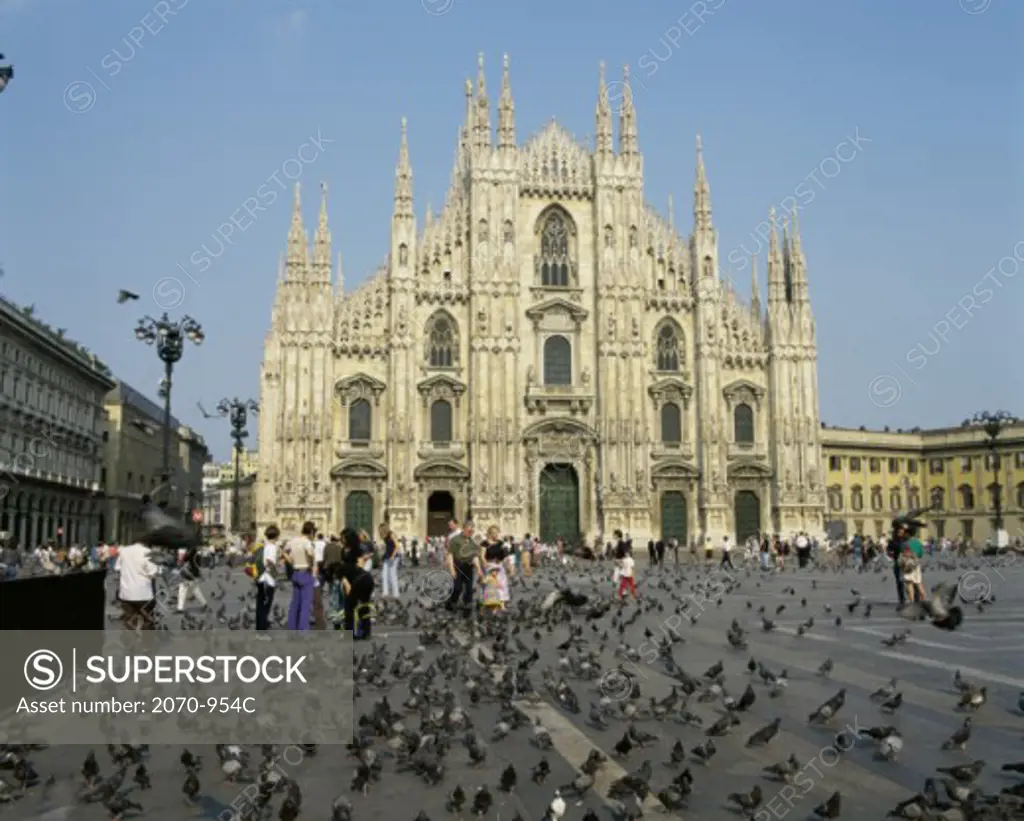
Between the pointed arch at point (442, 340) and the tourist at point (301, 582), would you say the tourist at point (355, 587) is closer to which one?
the tourist at point (301, 582)

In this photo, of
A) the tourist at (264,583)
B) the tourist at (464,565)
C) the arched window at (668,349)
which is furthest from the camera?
the arched window at (668,349)

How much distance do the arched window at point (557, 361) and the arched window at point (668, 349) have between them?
405 cm

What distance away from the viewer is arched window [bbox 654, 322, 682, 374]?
1779 inches

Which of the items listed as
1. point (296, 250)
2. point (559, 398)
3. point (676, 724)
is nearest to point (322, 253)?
point (296, 250)

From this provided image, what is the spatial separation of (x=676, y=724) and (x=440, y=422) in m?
35.4

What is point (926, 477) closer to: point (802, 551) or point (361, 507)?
point (802, 551)

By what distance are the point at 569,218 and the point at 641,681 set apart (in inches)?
1460

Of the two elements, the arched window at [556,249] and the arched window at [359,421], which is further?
the arched window at [556,249]

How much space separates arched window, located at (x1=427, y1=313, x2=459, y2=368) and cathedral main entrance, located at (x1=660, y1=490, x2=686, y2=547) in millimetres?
11202

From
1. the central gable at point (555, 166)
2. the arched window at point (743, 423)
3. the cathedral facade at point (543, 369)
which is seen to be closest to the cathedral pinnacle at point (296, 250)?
the cathedral facade at point (543, 369)

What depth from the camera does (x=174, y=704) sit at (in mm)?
8305

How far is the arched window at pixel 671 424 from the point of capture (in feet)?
147

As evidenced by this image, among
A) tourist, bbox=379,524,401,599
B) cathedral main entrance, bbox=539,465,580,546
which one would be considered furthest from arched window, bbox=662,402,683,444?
tourist, bbox=379,524,401,599

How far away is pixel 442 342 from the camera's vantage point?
43344 millimetres
